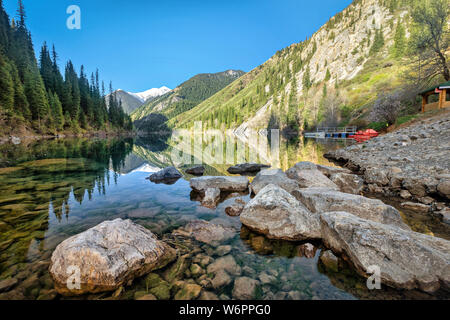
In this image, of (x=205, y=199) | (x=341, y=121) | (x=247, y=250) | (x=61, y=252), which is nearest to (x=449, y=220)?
(x=247, y=250)

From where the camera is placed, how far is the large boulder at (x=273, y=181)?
845 cm

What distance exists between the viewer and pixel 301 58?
531 feet

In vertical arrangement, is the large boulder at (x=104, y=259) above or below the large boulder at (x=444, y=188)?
below

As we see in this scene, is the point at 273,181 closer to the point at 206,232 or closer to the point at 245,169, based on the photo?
the point at 206,232

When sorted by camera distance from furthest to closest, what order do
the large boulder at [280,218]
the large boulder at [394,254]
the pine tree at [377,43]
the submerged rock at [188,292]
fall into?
the pine tree at [377,43], the large boulder at [280,218], the large boulder at [394,254], the submerged rock at [188,292]

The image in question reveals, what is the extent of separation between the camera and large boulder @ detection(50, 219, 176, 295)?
3.38 metres

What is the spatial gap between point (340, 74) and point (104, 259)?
444 ft

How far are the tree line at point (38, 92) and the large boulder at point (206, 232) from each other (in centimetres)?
5402

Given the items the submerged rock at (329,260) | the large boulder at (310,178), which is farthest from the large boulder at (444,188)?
the submerged rock at (329,260)

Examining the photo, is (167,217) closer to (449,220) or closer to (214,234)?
(214,234)

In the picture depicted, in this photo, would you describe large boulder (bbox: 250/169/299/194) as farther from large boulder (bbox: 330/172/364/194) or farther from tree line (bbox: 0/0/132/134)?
tree line (bbox: 0/0/132/134)

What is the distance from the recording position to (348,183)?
9367 millimetres

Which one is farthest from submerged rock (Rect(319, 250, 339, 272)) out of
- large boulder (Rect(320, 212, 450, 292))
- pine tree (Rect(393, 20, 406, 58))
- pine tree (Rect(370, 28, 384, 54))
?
pine tree (Rect(370, 28, 384, 54))

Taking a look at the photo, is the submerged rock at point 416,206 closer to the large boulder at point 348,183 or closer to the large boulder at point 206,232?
the large boulder at point 348,183
